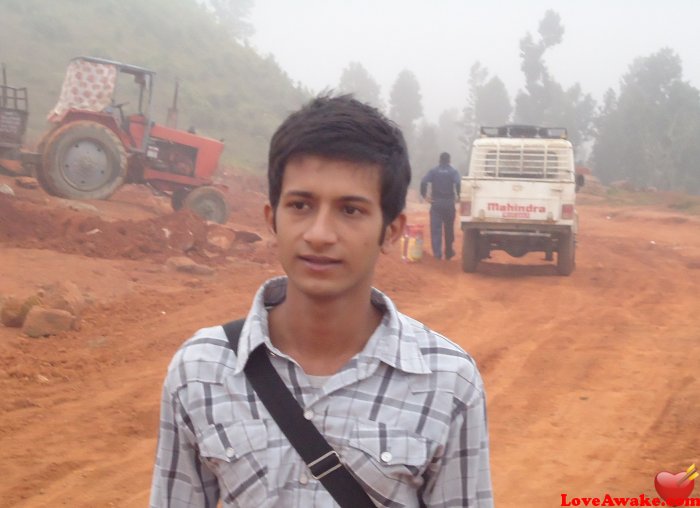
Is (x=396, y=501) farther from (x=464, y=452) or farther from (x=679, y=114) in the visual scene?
(x=679, y=114)

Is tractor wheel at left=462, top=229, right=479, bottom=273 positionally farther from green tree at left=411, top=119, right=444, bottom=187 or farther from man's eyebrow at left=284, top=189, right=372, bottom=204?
green tree at left=411, top=119, right=444, bottom=187

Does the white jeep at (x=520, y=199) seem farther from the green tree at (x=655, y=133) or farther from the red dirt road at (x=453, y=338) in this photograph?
the green tree at (x=655, y=133)

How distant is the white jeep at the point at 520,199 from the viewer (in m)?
12.9

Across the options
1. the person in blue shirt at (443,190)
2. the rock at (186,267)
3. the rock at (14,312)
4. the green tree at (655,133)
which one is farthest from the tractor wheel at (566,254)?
the green tree at (655,133)

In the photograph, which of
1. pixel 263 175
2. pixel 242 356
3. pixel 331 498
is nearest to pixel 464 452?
pixel 331 498

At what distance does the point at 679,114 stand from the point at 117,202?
3515cm

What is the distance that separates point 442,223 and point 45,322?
8.89 metres

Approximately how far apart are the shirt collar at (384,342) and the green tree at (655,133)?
44925 millimetres

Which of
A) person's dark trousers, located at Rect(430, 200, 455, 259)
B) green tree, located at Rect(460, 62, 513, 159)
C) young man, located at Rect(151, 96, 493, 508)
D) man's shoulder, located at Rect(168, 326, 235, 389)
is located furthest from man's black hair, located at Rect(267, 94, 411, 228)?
green tree, located at Rect(460, 62, 513, 159)

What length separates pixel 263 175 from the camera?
3191 cm

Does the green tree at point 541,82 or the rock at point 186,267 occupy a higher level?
the green tree at point 541,82

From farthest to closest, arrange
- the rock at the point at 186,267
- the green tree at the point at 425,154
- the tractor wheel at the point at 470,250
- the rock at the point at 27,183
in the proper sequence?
the green tree at the point at 425,154 < the rock at the point at 27,183 < the tractor wheel at the point at 470,250 < the rock at the point at 186,267

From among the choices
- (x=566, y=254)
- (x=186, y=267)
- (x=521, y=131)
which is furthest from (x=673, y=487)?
(x=521, y=131)

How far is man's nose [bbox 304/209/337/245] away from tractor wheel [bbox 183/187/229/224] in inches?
593
